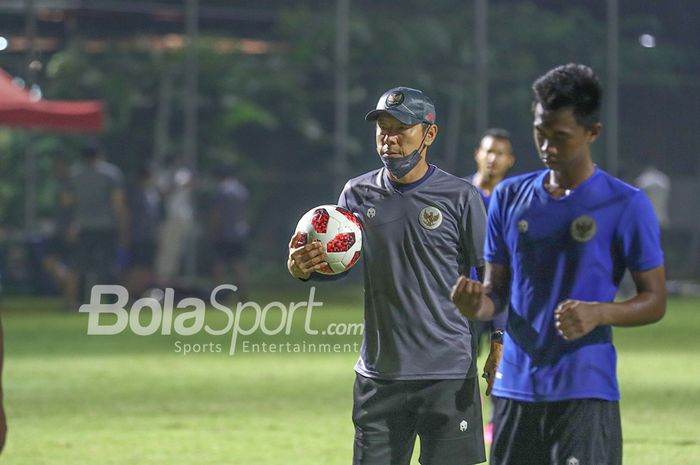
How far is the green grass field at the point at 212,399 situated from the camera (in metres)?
10.2

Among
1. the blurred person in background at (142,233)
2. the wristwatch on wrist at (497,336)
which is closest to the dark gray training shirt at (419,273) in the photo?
the wristwatch on wrist at (497,336)

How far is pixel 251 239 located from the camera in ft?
98.4

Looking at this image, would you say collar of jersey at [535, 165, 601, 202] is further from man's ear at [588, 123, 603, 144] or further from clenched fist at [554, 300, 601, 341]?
clenched fist at [554, 300, 601, 341]

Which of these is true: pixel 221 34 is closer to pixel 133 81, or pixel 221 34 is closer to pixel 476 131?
pixel 133 81

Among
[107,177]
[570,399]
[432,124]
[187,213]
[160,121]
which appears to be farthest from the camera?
[160,121]

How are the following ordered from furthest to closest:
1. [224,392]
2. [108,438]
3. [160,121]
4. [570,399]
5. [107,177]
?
[160,121] < [107,177] < [224,392] < [108,438] < [570,399]

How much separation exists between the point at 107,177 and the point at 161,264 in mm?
4924

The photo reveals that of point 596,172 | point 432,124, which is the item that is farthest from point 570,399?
point 432,124

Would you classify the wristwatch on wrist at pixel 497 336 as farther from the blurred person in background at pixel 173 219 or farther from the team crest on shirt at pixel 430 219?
the blurred person in background at pixel 173 219

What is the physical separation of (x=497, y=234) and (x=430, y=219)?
124 centimetres

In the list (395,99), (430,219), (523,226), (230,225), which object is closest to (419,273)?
(430,219)

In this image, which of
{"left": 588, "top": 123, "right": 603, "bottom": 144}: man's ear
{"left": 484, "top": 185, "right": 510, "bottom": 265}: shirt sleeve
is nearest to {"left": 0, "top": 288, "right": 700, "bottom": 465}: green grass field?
{"left": 484, "top": 185, "right": 510, "bottom": 265}: shirt sleeve

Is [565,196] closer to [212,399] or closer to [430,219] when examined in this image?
[430,219]

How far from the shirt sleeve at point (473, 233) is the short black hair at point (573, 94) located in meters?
1.58
